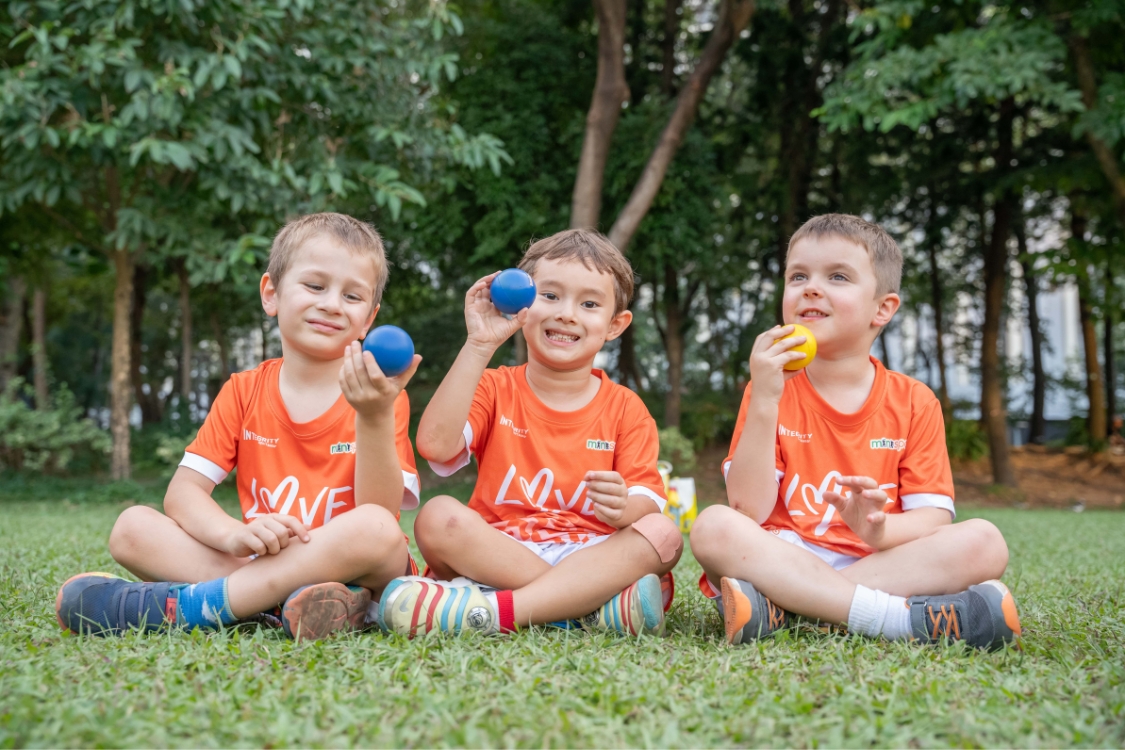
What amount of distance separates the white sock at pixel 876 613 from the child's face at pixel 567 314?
1100 millimetres

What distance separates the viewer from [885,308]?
2.88 meters

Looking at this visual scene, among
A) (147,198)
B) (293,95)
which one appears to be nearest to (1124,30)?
(293,95)

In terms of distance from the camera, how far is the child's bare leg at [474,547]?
2.59 meters

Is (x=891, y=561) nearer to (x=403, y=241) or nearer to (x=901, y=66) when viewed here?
(x=901, y=66)

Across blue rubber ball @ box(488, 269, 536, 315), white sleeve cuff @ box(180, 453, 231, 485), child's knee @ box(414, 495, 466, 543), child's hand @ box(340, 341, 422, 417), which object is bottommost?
child's knee @ box(414, 495, 466, 543)

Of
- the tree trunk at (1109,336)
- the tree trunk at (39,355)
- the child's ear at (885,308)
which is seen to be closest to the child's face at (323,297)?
the child's ear at (885,308)

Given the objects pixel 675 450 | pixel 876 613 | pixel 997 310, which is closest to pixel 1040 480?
pixel 997 310

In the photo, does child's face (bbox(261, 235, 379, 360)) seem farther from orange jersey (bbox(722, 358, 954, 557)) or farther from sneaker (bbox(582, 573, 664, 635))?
orange jersey (bbox(722, 358, 954, 557))

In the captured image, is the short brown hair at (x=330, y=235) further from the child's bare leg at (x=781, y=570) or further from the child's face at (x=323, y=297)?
the child's bare leg at (x=781, y=570)

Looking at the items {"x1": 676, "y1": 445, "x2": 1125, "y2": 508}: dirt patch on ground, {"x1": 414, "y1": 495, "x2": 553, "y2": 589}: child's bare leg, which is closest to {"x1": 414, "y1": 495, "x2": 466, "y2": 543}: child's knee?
{"x1": 414, "y1": 495, "x2": 553, "y2": 589}: child's bare leg

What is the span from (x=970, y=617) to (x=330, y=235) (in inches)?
85.0

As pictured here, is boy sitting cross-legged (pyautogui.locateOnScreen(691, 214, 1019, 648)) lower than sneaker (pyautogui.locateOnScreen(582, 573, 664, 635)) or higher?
higher

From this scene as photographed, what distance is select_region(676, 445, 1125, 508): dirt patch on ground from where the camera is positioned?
12.4 m

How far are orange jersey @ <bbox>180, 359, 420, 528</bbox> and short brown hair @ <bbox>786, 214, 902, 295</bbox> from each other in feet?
4.77
